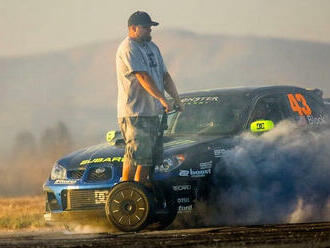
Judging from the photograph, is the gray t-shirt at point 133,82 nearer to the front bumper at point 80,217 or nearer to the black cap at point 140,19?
the black cap at point 140,19

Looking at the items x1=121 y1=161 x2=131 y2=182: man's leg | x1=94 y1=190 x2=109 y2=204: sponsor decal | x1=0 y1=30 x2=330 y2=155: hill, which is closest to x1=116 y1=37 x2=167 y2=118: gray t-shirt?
x1=121 y1=161 x2=131 y2=182: man's leg

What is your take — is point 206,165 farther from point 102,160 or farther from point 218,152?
point 102,160

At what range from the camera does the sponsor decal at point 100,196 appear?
31.5ft

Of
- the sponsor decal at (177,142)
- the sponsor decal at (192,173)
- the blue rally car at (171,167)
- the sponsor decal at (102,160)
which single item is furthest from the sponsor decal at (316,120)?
the sponsor decal at (102,160)

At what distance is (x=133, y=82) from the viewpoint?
9305 millimetres

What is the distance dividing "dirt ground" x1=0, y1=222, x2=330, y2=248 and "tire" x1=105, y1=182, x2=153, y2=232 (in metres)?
0.63

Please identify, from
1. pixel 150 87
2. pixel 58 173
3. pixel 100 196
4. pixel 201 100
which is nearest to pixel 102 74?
pixel 201 100

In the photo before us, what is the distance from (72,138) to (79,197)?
20626mm

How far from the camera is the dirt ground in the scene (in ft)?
21.9

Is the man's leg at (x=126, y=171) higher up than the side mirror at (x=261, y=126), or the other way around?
the side mirror at (x=261, y=126)

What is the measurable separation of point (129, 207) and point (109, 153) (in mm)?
1023

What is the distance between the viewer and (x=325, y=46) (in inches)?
1144

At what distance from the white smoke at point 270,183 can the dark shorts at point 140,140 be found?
70 centimetres

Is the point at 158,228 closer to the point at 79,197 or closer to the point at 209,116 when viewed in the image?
the point at 79,197
